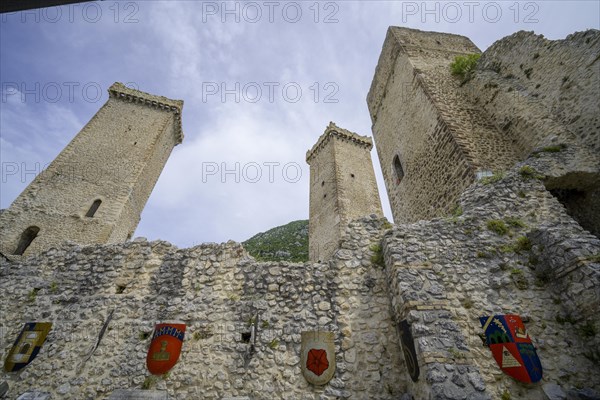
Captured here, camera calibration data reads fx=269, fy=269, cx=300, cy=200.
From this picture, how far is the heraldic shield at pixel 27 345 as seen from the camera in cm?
476

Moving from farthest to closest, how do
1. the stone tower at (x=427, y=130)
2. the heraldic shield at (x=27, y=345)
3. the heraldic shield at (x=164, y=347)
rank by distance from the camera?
the stone tower at (x=427, y=130) → the heraldic shield at (x=27, y=345) → the heraldic shield at (x=164, y=347)

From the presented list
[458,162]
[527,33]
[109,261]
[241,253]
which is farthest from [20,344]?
[527,33]

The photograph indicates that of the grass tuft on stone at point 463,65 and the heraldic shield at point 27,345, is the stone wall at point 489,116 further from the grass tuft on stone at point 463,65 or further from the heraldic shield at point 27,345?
the heraldic shield at point 27,345

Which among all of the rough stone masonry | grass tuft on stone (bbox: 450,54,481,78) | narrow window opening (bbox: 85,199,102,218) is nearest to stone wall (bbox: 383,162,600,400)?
the rough stone masonry

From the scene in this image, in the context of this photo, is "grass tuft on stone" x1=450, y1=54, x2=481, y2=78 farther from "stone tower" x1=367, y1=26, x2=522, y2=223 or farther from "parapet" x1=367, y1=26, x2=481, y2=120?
"parapet" x1=367, y1=26, x2=481, y2=120

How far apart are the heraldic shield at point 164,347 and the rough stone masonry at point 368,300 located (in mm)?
151

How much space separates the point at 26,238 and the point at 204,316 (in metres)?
10.6

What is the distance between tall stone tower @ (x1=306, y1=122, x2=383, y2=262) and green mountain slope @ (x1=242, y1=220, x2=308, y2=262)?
819cm

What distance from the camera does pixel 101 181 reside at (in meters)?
12.9

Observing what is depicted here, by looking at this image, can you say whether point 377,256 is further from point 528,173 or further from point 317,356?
point 528,173

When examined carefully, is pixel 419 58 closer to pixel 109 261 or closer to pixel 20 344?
pixel 109 261

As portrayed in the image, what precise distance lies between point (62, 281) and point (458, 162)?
10032 mm

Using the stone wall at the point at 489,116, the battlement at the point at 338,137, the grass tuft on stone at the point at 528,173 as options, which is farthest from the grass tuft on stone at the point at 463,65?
the battlement at the point at 338,137

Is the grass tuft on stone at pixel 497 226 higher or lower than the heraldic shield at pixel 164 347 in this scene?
higher
